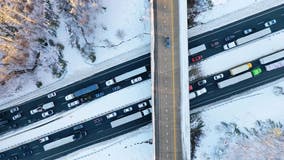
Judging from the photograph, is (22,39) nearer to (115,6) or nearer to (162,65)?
(115,6)

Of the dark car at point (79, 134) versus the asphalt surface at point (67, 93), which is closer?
the dark car at point (79, 134)

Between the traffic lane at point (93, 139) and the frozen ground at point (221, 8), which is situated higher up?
the frozen ground at point (221, 8)

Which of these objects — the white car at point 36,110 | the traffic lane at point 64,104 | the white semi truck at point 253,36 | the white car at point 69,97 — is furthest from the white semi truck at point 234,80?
the white car at point 36,110

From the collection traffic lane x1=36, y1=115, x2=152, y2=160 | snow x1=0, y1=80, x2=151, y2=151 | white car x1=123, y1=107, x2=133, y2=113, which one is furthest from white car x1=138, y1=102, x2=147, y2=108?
traffic lane x1=36, y1=115, x2=152, y2=160

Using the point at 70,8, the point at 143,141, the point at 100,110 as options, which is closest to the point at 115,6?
the point at 70,8

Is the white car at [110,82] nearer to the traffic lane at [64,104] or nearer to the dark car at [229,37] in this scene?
the traffic lane at [64,104]

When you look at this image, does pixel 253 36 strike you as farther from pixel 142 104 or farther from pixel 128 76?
pixel 128 76
